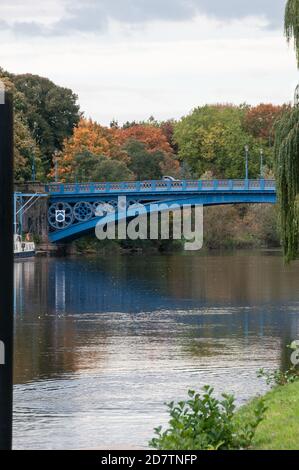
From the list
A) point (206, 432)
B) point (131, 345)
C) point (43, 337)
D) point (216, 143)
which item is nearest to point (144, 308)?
point (43, 337)

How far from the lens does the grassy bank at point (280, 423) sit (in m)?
12.9

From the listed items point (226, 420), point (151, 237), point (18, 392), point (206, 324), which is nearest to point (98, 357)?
point (18, 392)

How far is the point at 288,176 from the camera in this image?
22500mm

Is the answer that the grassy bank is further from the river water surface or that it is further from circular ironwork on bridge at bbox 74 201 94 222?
circular ironwork on bridge at bbox 74 201 94 222

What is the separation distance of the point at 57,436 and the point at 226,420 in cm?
425

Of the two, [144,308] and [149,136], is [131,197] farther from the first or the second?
[144,308]

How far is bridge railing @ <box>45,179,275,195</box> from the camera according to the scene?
79.9 metres

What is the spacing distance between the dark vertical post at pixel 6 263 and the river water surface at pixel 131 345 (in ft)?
23.8

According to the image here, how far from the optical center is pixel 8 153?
26.5ft

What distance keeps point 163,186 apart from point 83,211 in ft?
26.3

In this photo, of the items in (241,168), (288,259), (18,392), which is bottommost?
(18,392)
